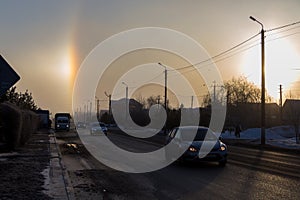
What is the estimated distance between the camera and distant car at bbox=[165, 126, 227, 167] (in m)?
18.1

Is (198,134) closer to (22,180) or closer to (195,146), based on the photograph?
(195,146)

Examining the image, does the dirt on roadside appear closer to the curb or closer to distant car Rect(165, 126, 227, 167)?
the curb

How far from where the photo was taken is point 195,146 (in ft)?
60.4

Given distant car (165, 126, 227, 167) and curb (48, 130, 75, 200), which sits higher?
distant car (165, 126, 227, 167)

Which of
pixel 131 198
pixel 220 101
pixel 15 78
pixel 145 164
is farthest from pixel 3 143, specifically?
pixel 220 101

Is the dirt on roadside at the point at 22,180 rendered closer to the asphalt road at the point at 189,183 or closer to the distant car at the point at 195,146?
the asphalt road at the point at 189,183

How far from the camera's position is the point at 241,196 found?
35.4 feet

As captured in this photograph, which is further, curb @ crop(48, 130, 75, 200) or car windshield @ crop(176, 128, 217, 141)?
car windshield @ crop(176, 128, 217, 141)

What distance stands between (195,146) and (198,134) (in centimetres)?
125

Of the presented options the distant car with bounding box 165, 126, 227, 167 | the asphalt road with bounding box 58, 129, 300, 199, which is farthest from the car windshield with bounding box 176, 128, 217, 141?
the asphalt road with bounding box 58, 129, 300, 199

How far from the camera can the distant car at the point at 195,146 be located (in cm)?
1811

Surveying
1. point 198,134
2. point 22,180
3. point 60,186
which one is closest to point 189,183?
point 60,186

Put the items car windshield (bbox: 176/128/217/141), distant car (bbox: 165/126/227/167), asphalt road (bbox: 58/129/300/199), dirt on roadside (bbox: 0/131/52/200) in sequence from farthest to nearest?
1. car windshield (bbox: 176/128/217/141)
2. distant car (bbox: 165/126/227/167)
3. asphalt road (bbox: 58/129/300/199)
4. dirt on roadside (bbox: 0/131/52/200)

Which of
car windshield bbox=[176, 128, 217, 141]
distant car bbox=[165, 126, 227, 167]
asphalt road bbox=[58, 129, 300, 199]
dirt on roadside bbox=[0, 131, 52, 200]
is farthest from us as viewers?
car windshield bbox=[176, 128, 217, 141]
